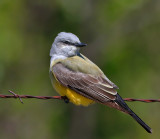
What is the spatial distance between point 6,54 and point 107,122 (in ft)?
9.19

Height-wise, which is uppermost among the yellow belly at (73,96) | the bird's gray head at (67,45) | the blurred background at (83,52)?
the bird's gray head at (67,45)

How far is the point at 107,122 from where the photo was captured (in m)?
10.4

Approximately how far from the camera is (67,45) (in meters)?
6.66

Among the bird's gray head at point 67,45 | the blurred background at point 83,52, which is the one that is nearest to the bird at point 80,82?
the bird's gray head at point 67,45

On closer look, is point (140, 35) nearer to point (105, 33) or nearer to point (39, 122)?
point (105, 33)

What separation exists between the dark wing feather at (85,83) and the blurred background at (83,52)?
384cm

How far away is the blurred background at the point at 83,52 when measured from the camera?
10445 millimetres

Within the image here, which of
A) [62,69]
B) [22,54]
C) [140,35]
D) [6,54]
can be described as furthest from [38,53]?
[62,69]

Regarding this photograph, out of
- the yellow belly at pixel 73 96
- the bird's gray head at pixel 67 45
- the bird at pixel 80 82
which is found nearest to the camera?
the bird at pixel 80 82

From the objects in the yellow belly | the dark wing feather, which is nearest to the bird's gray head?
the dark wing feather

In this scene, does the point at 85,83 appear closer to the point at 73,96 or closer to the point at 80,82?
the point at 80,82

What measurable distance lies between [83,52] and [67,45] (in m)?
4.82

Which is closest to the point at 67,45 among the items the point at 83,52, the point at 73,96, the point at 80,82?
the point at 80,82

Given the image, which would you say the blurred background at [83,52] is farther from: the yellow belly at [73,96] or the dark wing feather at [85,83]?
the yellow belly at [73,96]
